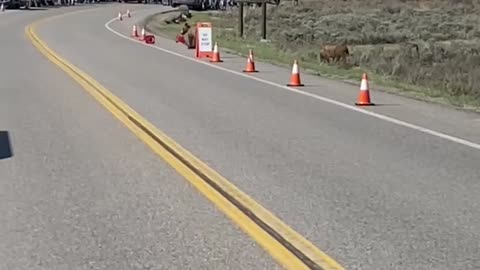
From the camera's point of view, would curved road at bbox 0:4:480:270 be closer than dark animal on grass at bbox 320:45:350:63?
Yes

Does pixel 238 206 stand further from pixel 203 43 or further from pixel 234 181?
pixel 203 43

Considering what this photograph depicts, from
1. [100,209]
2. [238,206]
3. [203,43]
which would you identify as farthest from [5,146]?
[203,43]

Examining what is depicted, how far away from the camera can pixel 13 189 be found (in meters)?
8.60

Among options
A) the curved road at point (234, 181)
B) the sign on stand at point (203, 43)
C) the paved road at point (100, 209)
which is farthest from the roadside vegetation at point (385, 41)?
the paved road at point (100, 209)

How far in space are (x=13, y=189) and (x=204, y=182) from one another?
1.73 m

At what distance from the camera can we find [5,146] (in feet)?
36.8

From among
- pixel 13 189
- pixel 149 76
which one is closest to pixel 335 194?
pixel 13 189

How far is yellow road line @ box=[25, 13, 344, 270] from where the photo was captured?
6297 mm

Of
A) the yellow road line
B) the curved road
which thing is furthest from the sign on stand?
the yellow road line

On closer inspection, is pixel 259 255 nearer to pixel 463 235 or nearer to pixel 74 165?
pixel 463 235

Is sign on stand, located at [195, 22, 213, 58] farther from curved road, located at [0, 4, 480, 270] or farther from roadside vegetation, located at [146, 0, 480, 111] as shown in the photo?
curved road, located at [0, 4, 480, 270]

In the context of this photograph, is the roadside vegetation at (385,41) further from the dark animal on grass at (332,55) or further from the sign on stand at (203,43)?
the sign on stand at (203,43)

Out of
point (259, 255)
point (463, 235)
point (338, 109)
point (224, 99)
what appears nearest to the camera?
point (259, 255)

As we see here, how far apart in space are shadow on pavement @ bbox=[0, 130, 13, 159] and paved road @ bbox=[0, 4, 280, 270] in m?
0.03
